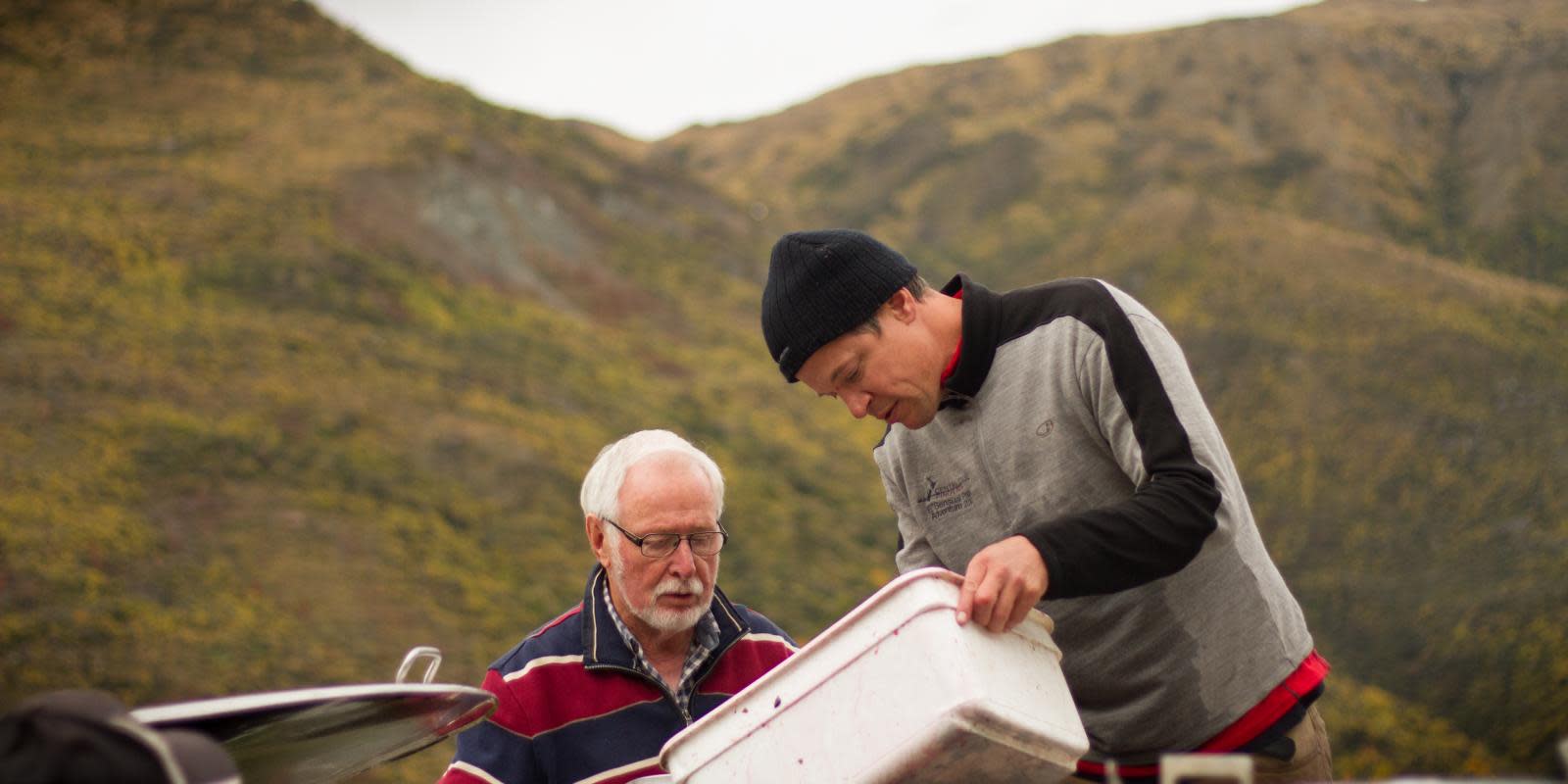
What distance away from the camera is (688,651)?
9.80ft

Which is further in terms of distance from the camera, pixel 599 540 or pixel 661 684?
pixel 599 540

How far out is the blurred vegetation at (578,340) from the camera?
35.2 ft

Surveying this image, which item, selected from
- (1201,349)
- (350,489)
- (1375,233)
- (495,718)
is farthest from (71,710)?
(1375,233)

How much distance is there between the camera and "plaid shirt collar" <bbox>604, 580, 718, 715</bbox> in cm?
282

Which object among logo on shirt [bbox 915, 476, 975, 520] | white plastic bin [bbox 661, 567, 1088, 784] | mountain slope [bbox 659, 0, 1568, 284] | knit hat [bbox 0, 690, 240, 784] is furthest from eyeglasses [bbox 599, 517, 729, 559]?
mountain slope [bbox 659, 0, 1568, 284]

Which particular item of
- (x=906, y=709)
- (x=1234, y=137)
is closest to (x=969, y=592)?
(x=906, y=709)

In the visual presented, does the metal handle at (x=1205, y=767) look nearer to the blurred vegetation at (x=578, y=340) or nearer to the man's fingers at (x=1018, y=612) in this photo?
the man's fingers at (x=1018, y=612)

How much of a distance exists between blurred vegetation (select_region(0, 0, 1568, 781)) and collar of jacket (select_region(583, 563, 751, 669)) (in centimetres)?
675

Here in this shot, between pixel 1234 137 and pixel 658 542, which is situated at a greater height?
pixel 658 542

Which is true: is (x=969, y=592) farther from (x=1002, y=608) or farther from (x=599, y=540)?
(x=599, y=540)

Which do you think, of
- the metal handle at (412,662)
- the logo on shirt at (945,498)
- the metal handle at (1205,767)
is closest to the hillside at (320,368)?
the metal handle at (412,662)

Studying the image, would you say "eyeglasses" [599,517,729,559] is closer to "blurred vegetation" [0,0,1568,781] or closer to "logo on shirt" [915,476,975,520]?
"logo on shirt" [915,476,975,520]

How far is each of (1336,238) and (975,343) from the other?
22.8 m

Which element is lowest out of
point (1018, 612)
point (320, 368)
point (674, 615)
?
point (320, 368)
